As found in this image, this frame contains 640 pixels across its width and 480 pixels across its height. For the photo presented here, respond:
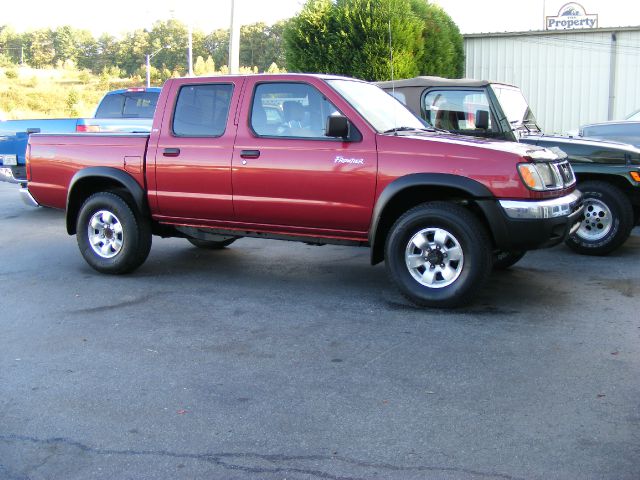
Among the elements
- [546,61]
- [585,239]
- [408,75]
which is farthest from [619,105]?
[585,239]

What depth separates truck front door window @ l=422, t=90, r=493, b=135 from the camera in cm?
872

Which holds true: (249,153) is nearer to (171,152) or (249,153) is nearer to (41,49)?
(171,152)

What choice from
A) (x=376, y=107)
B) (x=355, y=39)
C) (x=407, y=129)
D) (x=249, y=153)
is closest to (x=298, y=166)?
(x=249, y=153)

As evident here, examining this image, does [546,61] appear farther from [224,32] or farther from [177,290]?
[224,32]

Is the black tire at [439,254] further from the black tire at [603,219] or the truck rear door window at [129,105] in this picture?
the truck rear door window at [129,105]

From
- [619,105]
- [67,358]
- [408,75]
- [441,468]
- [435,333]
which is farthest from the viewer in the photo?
[619,105]

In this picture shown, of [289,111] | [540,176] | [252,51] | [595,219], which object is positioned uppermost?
[252,51]

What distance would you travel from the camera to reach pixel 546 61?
2023 centimetres

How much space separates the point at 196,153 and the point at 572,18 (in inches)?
1134

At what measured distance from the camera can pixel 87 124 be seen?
12461 mm

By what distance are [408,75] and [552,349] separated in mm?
12114

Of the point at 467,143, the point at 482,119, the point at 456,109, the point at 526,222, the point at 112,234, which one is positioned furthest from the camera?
the point at 456,109

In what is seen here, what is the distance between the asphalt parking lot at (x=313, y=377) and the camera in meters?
3.54

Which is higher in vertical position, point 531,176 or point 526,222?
point 531,176
